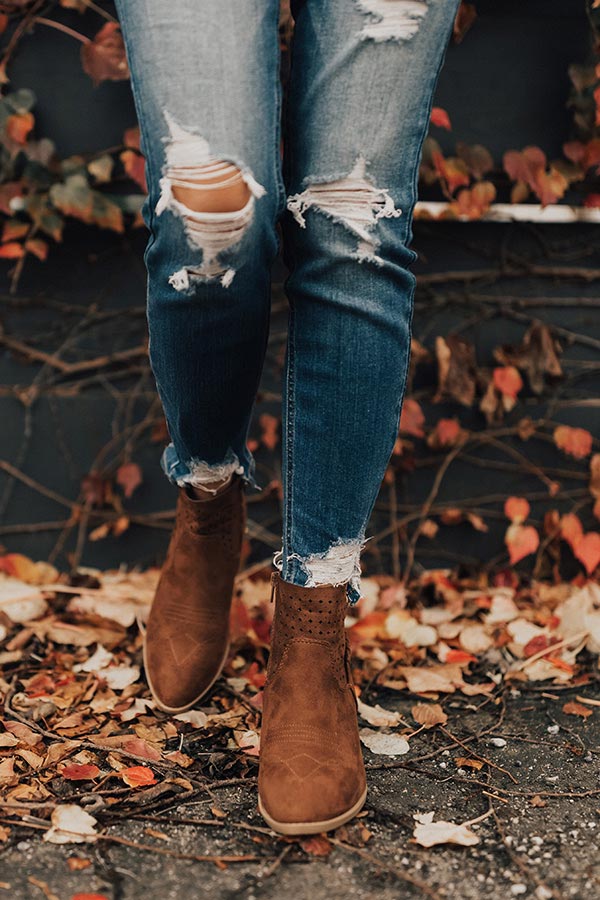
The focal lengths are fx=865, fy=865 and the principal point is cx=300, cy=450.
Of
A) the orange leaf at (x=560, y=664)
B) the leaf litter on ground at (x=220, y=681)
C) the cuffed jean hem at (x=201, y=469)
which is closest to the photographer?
the leaf litter on ground at (x=220, y=681)

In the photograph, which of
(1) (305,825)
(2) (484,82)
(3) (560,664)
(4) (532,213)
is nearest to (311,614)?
(1) (305,825)

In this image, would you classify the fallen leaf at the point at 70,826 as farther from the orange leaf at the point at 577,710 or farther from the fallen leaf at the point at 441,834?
the orange leaf at the point at 577,710

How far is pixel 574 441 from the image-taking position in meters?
1.81

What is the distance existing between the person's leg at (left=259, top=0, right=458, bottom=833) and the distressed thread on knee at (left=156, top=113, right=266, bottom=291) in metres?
0.09

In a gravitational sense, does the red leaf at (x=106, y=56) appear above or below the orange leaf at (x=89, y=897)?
above

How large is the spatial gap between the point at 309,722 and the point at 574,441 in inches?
40.9

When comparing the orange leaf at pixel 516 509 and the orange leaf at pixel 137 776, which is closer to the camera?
the orange leaf at pixel 137 776

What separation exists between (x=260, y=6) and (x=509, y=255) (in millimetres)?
989

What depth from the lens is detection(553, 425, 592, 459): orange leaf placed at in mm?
1803

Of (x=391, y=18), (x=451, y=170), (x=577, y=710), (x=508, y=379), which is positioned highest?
(x=391, y=18)

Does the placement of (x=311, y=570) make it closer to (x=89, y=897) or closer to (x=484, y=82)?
(x=89, y=897)

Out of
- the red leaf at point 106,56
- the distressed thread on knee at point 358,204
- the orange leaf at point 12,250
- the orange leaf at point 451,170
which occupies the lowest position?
the orange leaf at point 12,250

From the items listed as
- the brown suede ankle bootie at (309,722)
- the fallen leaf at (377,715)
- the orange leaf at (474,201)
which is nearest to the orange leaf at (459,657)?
the fallen leaf at (377,715)

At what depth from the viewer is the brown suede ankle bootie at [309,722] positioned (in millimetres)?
948
